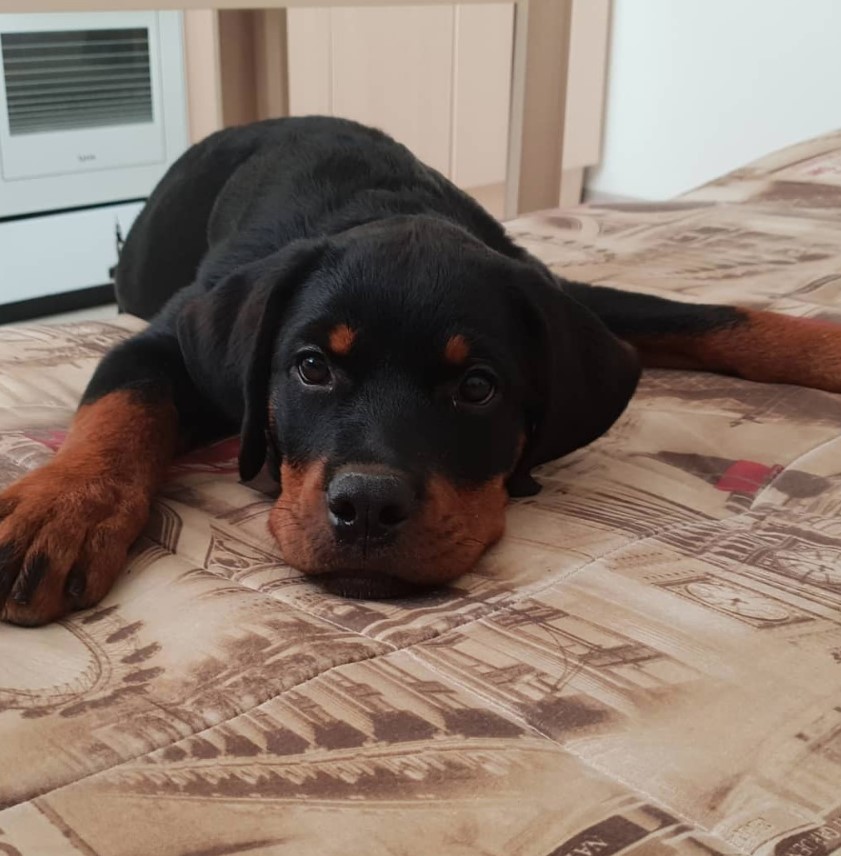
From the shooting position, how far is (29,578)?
3.90ft

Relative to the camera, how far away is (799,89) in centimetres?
521

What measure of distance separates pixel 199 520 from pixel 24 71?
3.48 meters

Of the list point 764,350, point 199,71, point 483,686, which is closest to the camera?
point 483,686

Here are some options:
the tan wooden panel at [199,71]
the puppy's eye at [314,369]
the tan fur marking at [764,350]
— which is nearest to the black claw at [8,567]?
the puppy's eye at [314,369]

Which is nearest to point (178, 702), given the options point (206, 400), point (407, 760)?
point (407, 760)

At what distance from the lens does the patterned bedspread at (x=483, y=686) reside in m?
0.88

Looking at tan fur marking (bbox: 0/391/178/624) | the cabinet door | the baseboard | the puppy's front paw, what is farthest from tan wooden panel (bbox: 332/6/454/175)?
the puppy's front paw

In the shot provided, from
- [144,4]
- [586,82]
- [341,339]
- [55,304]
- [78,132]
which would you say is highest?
[144,4]

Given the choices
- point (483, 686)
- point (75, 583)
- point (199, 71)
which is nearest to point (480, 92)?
point (199, 71)

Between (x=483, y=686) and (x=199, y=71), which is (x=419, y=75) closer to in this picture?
(x=199, y=71)

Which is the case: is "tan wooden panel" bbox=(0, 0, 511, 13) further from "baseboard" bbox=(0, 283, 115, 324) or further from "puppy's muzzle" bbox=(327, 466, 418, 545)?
"baseboard" bbox=(0, 283, 115, 324)

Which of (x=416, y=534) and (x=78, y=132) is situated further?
(x=78, y=132)

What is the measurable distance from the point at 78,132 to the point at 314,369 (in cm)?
347

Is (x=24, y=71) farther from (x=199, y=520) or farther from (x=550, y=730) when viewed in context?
(x=550, y=730)
